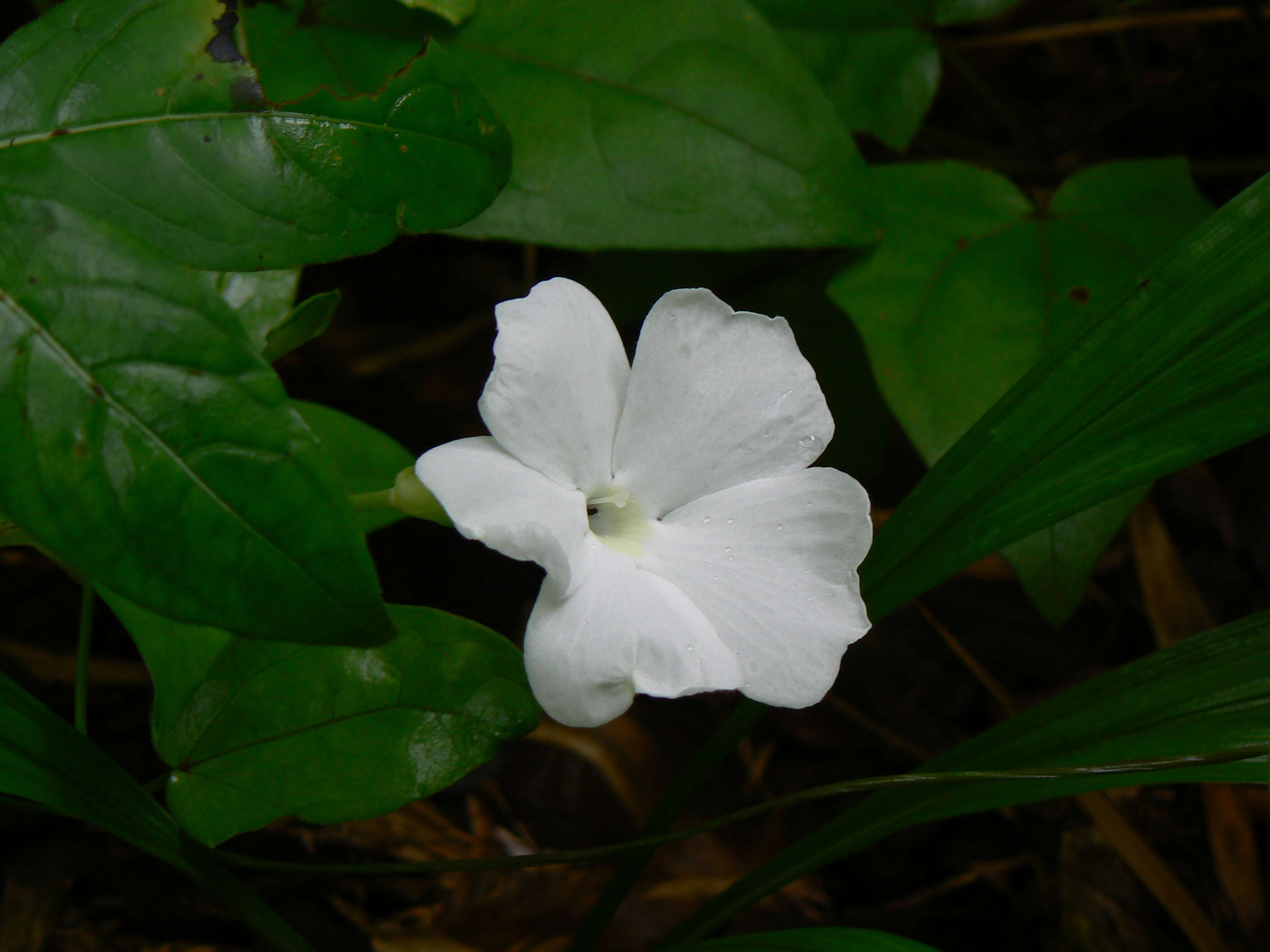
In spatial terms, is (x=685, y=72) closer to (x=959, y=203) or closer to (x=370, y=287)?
(x=959, y=203)

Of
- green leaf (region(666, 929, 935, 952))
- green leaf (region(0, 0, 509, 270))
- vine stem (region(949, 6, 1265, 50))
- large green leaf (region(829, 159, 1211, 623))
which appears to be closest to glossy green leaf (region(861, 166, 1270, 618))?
large green leaf (region(829, 159, 1211, 623))

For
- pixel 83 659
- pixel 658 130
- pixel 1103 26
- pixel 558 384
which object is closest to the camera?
pixel 558 384

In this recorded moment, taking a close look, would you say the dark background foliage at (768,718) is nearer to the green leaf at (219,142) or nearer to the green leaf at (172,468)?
the green leaf at (219,142)

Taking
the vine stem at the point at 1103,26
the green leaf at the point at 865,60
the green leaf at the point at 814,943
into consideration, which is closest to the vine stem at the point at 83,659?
the green leaf at the point at 814,943

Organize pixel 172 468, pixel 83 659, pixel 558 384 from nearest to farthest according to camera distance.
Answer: pixel 172 468
pixel 558 384
pixel 83 659

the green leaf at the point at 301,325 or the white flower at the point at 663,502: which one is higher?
the green leaf at the point at 301,325

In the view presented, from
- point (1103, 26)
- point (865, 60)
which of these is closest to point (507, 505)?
point (865, 60)

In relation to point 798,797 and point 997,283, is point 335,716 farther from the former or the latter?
point 997,283
